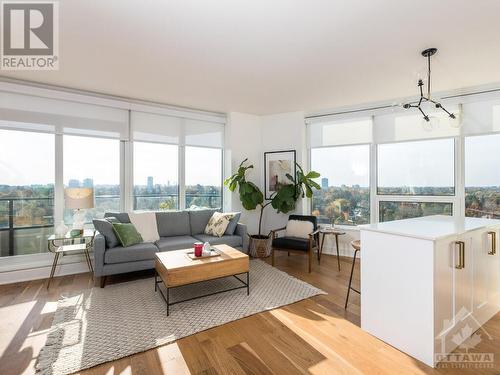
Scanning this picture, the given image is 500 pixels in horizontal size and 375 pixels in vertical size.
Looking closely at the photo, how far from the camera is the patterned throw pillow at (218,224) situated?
4098mm

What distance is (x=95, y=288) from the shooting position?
3137 mm

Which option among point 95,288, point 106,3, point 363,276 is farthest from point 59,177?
point 363,276

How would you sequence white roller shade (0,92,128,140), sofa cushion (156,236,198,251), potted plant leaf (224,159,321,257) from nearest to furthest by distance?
1. white roller shade (0,92,128,140)
2. sofa cushion (156,236,198,251)
3. potted plant leaf (224,159,321,257)

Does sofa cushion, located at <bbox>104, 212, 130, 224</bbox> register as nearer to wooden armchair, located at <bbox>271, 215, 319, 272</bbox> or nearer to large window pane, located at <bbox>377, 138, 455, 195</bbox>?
wooden armchair, located at <bbox>271, 215, 319, 272</bbox>

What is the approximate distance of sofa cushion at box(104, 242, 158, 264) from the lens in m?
3.17

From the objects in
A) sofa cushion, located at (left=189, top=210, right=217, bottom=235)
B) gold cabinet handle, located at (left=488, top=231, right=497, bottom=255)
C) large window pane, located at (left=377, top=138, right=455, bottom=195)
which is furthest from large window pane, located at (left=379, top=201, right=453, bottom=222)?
sofa cushion, located at (left=189, top=210, right=217, bottom=235)

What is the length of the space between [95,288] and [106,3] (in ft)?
10.1

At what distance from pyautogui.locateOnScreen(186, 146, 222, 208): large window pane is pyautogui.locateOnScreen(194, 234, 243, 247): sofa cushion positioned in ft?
3.23

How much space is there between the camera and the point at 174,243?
11.9 ft

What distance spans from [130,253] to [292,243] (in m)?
2.31

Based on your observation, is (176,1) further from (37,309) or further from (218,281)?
(37,309)

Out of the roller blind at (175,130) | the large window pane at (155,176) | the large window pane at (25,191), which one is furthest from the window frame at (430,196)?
the large window pane at (25,191)

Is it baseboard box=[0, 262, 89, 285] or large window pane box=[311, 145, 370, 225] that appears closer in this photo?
baseboard box=[0, 262, 89, 285]

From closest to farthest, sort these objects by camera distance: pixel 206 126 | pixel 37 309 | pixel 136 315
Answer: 1. pixel 136 315
2. pixel 37 309
3. pixel 206 126
